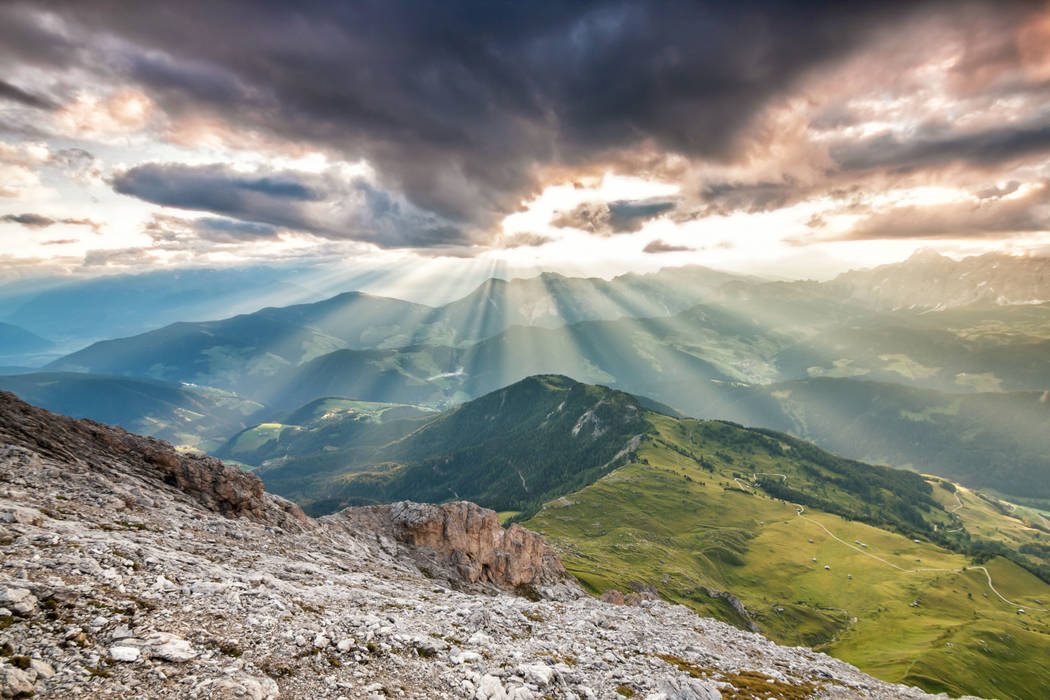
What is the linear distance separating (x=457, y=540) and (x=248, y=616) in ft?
169

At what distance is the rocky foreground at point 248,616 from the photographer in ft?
62.2

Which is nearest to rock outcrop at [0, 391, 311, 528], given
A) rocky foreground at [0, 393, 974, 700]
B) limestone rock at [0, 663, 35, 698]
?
rocky foreground at [0, 393, 974, 700]

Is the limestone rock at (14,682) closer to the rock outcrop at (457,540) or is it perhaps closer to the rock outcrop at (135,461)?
the rock outcrop at (135,461)

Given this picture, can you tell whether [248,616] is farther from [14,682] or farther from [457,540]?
[457,540]

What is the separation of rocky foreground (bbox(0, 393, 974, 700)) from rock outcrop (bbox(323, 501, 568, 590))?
2937 millimetres

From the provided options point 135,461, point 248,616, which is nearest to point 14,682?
point 248,616

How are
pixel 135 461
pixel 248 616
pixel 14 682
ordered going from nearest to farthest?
pixel 14 682 < pixel 248 616 < pixel 135 461

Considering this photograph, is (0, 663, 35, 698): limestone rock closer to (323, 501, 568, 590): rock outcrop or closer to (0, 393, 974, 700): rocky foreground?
(0, 393, 974, 700): rocky foreground

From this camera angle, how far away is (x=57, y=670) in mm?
16828

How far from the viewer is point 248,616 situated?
81.7ft

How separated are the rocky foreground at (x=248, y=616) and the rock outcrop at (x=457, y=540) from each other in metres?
2.94

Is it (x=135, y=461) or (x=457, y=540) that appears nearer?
(x=135, y=461)

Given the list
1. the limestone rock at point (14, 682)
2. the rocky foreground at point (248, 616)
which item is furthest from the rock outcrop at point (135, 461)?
the limestone rock at point (14, 682)

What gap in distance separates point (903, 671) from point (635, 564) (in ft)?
294
